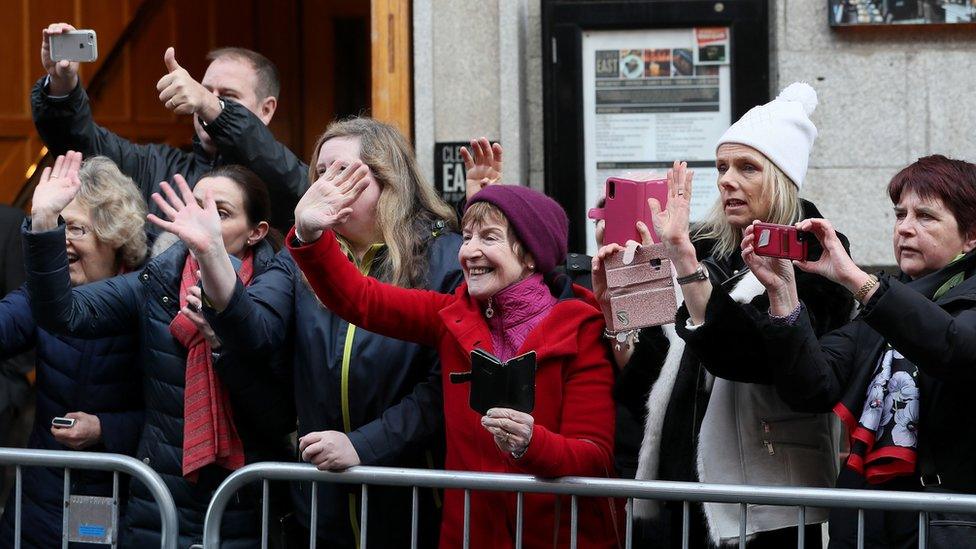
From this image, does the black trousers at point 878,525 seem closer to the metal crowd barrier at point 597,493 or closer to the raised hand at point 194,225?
the metal crowd barrier at point 597,493

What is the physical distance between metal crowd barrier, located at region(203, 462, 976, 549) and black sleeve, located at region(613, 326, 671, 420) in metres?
0.40

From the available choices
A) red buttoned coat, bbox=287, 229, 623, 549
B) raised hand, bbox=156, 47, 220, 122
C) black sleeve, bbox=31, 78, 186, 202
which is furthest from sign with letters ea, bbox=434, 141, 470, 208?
red buttoned coat, bbox=287, 229, 623, 549

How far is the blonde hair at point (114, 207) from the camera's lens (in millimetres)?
4719

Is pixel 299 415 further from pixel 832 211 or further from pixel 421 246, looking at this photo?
pixel 832 211

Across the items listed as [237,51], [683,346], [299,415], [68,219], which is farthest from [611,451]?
[237,51]

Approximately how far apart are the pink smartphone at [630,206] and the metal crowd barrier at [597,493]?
2.21ft

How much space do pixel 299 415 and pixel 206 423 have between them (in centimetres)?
29

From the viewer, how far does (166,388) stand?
4.34 meters

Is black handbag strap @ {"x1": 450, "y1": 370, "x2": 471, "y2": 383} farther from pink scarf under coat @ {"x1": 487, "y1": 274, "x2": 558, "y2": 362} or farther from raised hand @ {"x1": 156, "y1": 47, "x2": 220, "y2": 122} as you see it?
raised hand @ {"x1": 156, "y1": 47, "x2": 220, "y2": 122}

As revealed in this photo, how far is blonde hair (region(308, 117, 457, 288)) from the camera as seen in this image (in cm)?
418

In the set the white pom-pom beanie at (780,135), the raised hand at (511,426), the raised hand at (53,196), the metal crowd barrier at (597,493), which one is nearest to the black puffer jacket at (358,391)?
the metal crowd barrier at (597,493)

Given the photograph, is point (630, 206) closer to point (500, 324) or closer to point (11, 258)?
point (500, 324)

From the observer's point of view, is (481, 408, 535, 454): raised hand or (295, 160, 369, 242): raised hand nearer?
(481, 408, 535, 454): raised hand

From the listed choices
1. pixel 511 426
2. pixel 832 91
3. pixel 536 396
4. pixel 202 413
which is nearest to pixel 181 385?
pixel 202 413
